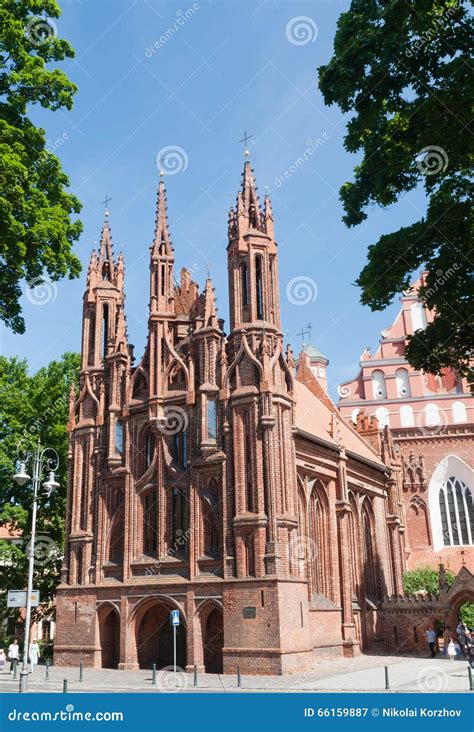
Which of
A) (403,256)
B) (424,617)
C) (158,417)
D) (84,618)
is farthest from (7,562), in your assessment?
(403,256)

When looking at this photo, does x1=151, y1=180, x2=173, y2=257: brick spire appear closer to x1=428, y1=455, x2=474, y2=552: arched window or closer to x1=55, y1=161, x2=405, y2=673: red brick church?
x1=55, y1=161, x2=405, y2=673: red brick church

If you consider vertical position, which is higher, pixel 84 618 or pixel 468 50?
pixel 468 50

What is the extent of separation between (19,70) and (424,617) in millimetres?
30320

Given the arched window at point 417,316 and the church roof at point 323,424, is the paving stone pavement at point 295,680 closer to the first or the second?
the church roof at point 323,424

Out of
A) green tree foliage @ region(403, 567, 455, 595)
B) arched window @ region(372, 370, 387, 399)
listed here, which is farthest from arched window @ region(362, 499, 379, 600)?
arched window @ region(372, 370, 387, 399)

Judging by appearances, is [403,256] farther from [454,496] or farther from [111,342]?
[454,496]

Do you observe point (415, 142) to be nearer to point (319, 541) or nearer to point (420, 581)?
point (319, 541)

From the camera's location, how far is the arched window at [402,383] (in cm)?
5122

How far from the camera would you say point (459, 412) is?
4906cm

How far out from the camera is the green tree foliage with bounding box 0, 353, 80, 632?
3597 centimetres

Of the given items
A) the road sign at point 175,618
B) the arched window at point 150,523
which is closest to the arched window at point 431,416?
the arched window at point 150,523

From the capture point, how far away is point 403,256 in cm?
1530

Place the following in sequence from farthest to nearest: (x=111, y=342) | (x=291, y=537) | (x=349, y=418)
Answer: (x=349, y=418)
(x=111, y=342)
(x=291, y=537)

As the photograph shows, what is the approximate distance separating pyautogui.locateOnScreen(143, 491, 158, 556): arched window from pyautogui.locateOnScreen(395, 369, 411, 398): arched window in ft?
83.9
